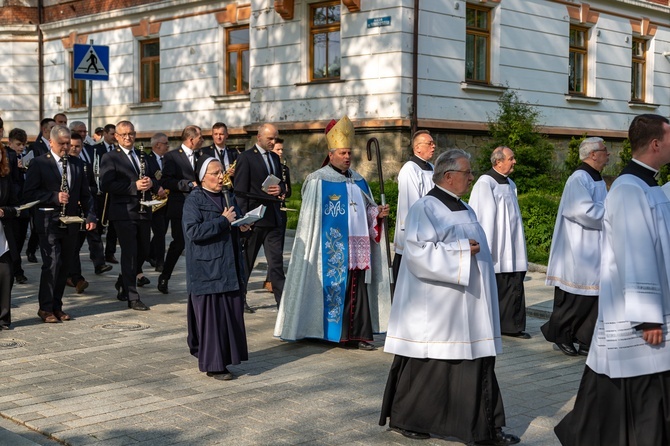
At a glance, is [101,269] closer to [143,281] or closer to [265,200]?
[143,281]

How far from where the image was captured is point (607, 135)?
2516cm

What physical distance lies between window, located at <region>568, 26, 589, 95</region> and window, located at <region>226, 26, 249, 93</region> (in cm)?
787

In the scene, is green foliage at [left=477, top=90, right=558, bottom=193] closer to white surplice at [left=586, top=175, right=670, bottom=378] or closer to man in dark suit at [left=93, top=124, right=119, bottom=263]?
man in dark suit at [left=93, top=124, right=119, bottom=263]

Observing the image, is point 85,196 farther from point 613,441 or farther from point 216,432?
point 613,441

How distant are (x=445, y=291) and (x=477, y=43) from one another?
1667 cm

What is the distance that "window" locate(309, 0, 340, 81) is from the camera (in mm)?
21516

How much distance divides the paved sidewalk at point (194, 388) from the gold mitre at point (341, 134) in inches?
72.0

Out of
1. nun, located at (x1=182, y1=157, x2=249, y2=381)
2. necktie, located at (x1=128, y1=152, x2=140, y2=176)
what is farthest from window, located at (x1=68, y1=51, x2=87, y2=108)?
nun, located at (x1=182, y1=157, x2=249, y2=381)

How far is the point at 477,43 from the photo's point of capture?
866 inches

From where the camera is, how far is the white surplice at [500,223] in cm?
998

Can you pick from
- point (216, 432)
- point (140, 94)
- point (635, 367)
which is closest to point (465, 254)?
point (635, 367)

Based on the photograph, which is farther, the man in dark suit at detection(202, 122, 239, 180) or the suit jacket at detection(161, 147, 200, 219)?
the suit jacket at detection(161, 147, 200, 219)

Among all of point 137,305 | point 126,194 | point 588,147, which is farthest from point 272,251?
point 588,147

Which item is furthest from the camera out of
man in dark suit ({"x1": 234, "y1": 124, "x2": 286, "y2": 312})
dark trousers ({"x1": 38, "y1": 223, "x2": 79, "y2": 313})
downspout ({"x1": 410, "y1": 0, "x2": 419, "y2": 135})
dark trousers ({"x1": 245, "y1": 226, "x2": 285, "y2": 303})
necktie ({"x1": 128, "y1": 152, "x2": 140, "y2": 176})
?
downspout ({"x1": 410, "y1": 0, "x2": 419, "y2": 135})
